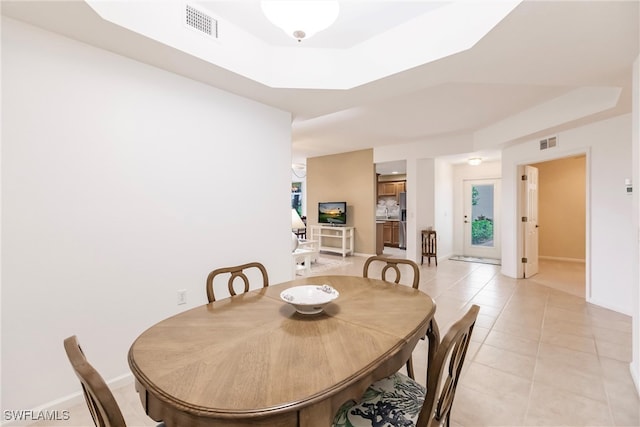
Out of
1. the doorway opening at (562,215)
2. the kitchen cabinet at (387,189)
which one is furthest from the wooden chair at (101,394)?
the kitchen cabinet at (387,189)

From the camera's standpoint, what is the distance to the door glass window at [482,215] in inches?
265

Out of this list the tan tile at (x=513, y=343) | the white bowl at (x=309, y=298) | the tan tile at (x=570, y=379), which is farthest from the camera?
the tan tile at (x=513, y=343)

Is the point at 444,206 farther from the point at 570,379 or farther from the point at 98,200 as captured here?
the point at 98,200

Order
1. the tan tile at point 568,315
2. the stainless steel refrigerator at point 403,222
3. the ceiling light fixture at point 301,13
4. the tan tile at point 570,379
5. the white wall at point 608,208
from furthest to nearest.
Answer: the stainless steel refrigerator at point 403,222 < the white wall at point 608,208 < the tan tile at point 568,315 < the tan tile at point 570,379 < the ceiling light fixture at point 301,13

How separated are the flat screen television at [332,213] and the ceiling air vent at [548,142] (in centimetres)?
407

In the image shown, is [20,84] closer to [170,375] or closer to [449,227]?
[170,375]

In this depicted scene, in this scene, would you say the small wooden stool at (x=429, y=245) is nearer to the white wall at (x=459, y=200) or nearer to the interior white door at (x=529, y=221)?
the white wall at (x=459, y=200)

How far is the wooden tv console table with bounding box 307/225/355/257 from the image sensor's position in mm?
7000

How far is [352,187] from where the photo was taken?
7.08m

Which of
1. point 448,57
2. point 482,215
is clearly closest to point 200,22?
point 448,57

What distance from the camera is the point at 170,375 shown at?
2.88ft

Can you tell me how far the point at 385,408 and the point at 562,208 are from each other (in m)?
7.19

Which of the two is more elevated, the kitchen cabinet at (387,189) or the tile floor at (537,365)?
the kitchen cabinet at (387,189)

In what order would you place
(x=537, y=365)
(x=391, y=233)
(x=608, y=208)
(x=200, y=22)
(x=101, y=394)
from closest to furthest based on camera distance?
(x=101, y=394)
(x=200, y=22)
(x=537, y=365)
(x=608, y=208)
(x=391, y=233)
